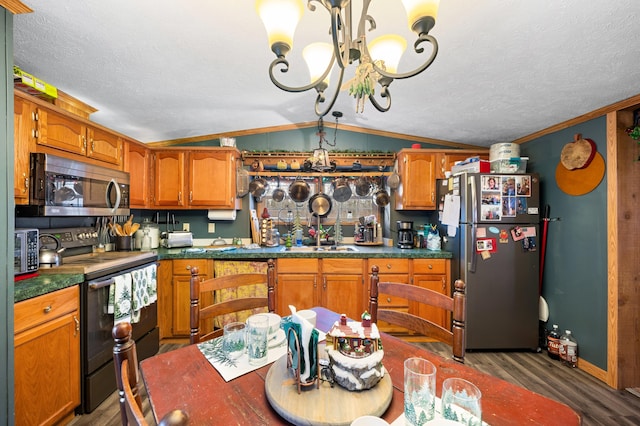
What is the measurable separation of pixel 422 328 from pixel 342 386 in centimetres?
61

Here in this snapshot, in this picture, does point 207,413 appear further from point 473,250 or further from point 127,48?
point 473,250

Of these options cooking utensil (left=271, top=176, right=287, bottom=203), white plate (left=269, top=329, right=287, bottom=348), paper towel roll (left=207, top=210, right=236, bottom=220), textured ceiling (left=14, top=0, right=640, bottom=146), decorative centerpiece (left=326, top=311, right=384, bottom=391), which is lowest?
white plate (left=269, top=329, right=287, bottom=348)

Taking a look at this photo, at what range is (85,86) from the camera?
2.02m

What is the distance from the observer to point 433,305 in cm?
122

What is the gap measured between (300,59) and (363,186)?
5.96 feet

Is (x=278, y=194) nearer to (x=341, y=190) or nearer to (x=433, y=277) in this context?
(x=341, y=190)

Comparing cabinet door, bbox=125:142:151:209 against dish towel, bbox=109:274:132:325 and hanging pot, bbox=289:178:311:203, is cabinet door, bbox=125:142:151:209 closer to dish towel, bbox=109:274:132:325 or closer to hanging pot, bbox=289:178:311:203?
dish towel, bbox=109:274:132:325

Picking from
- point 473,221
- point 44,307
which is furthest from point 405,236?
point 44,307

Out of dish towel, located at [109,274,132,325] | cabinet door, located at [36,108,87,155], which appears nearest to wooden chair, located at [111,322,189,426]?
dish towel, located at [109,274,132,325]

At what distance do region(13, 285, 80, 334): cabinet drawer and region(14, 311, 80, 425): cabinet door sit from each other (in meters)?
0.03

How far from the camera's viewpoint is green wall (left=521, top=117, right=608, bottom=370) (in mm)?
2186

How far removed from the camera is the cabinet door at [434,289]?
278cm

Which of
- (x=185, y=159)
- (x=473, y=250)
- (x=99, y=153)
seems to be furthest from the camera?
(x=185, y=159)

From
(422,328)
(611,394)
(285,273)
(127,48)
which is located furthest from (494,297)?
(127,48)
